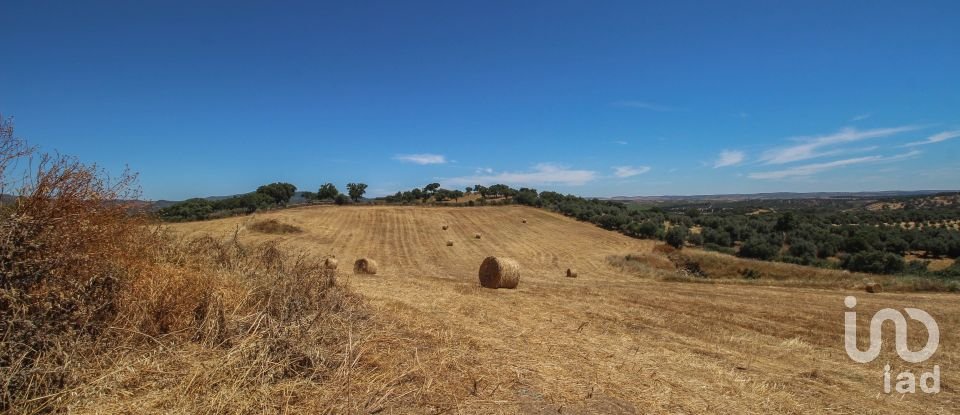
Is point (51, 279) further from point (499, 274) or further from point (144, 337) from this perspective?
point (499, 274)

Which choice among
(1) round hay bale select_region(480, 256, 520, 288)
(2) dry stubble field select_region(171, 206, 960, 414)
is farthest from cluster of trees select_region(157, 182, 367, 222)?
(2) dry stubble field select_region(171, 206, 960, 414)

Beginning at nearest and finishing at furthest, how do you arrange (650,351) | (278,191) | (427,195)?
(650,351)
(278,191)
(427,195)

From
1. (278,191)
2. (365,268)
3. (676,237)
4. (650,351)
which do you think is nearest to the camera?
(650,351)

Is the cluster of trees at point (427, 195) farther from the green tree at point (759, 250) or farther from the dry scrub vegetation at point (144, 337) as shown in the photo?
the dry scrub vegetation at point (144, 337)

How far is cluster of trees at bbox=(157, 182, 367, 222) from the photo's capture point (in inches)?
1770

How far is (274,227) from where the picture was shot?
1501 inches

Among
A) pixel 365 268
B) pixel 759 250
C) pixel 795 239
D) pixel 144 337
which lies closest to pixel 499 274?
pixel 365 268

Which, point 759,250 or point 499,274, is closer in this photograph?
point 499,274

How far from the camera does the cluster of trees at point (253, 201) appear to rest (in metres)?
45.0

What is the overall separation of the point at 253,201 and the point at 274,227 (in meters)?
17.8

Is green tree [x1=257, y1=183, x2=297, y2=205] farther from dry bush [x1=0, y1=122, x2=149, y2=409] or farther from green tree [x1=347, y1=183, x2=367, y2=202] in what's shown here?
dry bush [x1=0, y1=122, x2=149, y2=409]

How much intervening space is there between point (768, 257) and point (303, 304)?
4377 cm

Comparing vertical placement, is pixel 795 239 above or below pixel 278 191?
below

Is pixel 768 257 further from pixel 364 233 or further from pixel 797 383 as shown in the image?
pixel 797 383
